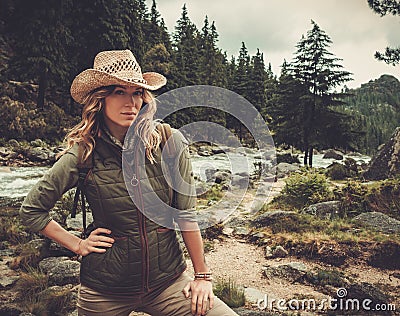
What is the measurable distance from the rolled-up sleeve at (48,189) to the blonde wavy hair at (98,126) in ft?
0.26

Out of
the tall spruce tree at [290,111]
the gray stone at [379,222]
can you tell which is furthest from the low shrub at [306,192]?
the tall spruce tree at [290,111]

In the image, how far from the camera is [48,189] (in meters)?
1.92

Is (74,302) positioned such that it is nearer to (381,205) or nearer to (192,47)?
(381,205)

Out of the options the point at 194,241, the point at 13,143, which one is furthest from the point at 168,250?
the point at 13,143

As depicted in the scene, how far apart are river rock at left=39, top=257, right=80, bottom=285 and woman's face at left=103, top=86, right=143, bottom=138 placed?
3.41 metres

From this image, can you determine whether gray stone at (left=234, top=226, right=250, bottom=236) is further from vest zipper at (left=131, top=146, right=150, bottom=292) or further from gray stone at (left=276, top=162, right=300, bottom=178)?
gray stone at (left=276, top=162, right=300, bottom=178)

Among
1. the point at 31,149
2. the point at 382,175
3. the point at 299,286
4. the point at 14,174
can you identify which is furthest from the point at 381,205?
the point at 31,149

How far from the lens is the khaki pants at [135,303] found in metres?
1.99

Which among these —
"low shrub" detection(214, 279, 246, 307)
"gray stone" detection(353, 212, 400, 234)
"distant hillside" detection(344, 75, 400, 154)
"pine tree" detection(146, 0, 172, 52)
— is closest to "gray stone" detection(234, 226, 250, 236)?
"gray stone" detection(353, 212, 400, 234)

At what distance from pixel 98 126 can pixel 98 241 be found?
592 mm

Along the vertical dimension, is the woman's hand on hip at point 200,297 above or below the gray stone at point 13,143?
below

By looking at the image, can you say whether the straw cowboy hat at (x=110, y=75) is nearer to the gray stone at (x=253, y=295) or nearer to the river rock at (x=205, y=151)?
the gray stone at (x=253, y=295)

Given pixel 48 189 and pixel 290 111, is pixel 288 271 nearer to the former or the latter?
pixel 48 189

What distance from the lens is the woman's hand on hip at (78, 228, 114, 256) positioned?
197 centimetres
